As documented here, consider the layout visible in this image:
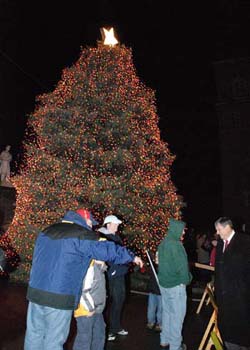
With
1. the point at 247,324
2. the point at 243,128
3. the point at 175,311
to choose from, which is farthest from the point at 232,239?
the point at 243,128

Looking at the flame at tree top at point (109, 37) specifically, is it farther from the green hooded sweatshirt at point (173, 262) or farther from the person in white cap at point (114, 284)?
the green hooded sweatshirt at point (173, 262)

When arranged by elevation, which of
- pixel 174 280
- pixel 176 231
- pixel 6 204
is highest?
pixel 6 204

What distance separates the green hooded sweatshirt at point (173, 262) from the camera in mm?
4934

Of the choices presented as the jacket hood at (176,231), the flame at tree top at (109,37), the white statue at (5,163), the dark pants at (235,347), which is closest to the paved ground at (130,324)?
the jacket hood at (176,231)

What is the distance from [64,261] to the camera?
11.5 ft

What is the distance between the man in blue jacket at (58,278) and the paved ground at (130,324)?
212cm

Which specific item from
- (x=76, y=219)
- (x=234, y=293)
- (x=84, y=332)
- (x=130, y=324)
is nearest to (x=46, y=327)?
(x=84, y=332)

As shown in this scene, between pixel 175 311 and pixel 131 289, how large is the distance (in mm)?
5553

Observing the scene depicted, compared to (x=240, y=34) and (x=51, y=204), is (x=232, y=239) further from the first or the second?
(x=240, y=34)

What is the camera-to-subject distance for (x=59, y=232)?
3617 millimetres

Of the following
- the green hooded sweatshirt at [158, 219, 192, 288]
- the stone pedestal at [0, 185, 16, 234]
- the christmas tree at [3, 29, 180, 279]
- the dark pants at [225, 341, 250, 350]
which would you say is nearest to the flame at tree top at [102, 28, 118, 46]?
the christmas tree at [3, 29, 180, 279]

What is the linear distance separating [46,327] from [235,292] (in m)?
1.95

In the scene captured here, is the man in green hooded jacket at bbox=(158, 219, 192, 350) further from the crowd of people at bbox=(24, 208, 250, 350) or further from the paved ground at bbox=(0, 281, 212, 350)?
the crowd of people at bbox=(24, 208, 250, 350)

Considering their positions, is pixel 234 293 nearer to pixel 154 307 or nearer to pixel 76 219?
pixel 76 219
